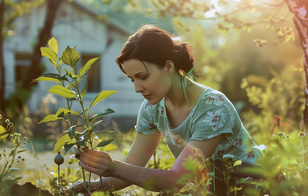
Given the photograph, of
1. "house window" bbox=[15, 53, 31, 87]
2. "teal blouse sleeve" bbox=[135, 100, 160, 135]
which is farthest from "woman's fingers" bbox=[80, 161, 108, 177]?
"house window" bbox=[15, 53, 31, 87]

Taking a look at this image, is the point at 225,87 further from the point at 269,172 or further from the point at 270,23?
the point at 269,172

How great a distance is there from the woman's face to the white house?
14.4m

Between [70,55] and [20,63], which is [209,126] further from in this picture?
[20,63]

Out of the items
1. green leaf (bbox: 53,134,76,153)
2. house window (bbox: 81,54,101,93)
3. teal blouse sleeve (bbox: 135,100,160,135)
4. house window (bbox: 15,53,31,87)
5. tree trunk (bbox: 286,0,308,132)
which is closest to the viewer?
green leaf (bbox: 53,134,76,153)

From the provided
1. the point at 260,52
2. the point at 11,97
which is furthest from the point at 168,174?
the point at 260,52

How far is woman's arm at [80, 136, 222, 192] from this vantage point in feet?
5.82

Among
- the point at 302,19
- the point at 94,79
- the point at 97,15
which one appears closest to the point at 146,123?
the point at 302,19

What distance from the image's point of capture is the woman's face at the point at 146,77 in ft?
7.18

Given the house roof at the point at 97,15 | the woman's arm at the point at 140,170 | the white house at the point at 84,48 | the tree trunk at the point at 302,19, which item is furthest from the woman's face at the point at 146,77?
the house roof at the point at 97,15

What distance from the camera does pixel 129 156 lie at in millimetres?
2684

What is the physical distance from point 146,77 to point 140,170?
49cm

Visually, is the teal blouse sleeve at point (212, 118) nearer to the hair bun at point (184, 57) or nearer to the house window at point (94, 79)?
the hair bun at point (184, 57)

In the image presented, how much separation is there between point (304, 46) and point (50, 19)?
6.02 m

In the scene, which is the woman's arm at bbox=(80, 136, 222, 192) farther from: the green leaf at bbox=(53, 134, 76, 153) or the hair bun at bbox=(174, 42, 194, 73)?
Answer: the hair bun at bbox=(174, 42, 194, 73)
